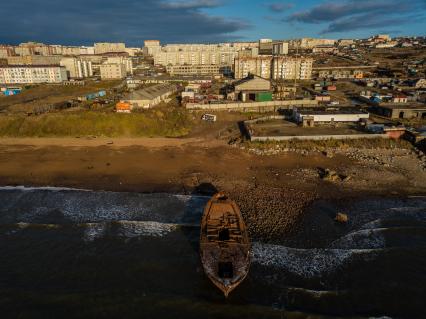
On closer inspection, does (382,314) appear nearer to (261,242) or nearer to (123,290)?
(261,242)

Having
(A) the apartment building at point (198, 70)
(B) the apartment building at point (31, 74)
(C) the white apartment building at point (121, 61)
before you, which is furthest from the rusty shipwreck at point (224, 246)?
(C) the white apartment building at point (121, 61)

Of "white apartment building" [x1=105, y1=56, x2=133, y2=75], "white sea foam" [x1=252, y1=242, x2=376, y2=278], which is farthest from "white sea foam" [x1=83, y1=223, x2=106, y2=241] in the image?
"white apartment building" [x1=105, y1=56, x2=133, y2=75]

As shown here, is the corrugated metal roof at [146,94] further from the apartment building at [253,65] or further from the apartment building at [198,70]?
the apartment building at [198,70]

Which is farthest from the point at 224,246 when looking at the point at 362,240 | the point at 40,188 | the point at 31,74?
the point at 31,74

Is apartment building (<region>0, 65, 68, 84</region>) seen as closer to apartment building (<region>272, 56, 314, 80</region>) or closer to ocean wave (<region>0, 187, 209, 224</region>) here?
apartment building (<region>272, 56, 314, 80</region>)

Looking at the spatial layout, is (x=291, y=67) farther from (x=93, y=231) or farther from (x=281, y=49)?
(x=281, y=49)

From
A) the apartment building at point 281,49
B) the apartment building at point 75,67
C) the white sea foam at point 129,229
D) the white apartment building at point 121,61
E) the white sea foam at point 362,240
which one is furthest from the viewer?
the apartment building at point 281,49
